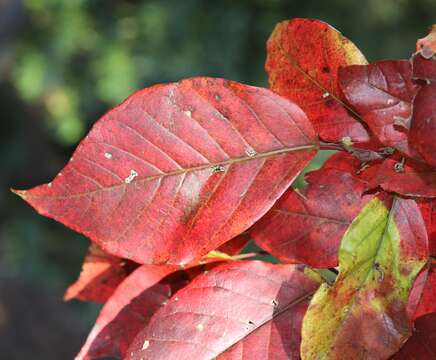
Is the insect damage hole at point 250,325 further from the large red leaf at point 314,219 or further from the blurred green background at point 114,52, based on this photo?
the blurred green background at point 114,52

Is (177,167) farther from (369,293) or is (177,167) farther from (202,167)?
(369,293)

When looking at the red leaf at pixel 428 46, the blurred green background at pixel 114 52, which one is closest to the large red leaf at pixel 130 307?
the red leaf at pixel 428 46

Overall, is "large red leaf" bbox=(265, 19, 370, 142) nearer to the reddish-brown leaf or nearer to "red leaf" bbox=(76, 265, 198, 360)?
the reddish-brown leaf

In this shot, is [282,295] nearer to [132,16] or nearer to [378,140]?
[378,140]

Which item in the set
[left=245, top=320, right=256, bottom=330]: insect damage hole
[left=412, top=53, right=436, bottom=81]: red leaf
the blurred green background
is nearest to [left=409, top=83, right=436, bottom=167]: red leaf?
[left=412, top=53, right=436, bottom=81]: red leaf

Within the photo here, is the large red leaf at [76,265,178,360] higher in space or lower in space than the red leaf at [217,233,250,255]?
lower

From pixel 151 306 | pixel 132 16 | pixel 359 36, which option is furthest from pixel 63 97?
pixel 151 306
